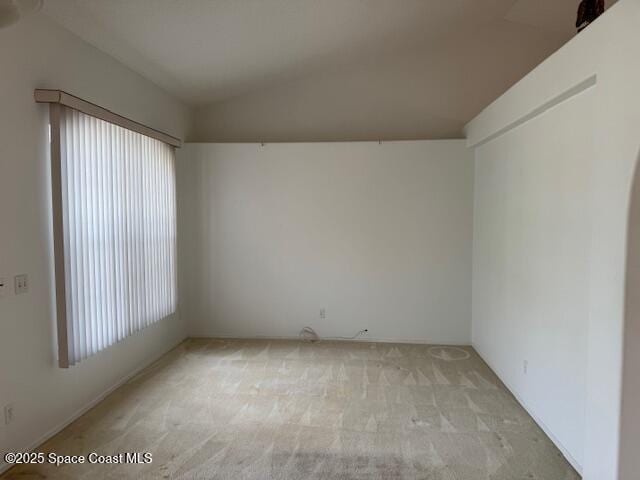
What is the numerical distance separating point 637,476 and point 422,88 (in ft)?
14.3

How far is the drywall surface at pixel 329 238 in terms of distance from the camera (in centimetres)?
508

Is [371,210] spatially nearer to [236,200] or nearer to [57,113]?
[236,200]

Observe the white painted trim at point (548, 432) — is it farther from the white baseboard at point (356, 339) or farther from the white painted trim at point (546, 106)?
the white painted trim at point (546, 106)

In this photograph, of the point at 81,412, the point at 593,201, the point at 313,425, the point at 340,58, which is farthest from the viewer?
the point at 340,58

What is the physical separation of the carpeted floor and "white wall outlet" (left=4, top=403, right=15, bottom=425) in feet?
0.95

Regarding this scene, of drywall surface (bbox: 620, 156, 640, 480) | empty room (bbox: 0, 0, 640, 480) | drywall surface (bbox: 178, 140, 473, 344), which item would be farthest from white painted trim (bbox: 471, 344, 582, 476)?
drywall surface (bbox: 178, 140, 473, 344)

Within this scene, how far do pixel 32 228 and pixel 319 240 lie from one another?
10.2 ft

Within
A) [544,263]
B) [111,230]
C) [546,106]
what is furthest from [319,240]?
[546,106]

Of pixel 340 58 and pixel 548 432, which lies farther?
pixel 340 58

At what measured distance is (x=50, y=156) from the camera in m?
2.83

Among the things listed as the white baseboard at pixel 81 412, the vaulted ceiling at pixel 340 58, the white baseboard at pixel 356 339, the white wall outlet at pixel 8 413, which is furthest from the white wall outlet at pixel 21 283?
the white baseboard at pixel 356 339

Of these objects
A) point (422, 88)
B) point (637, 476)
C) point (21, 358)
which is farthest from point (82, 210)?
point (422, 88)

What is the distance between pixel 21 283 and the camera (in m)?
2.61

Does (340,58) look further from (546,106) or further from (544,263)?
(544,263)
